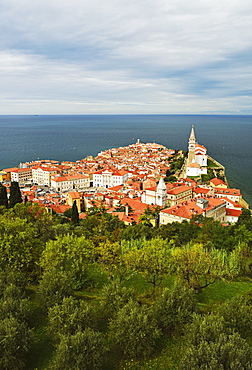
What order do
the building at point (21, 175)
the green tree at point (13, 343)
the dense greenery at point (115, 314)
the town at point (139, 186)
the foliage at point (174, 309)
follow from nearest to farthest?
the dense greenery at point (115, 314) < the green tree at point (13, 343) < the foliage at point (174, 309) < the town at point (139, 186) < the building at point (21, 175)

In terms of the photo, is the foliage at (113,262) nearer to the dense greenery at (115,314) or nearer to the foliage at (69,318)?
the dense greenery at (115,314)

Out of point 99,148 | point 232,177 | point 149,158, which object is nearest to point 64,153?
point 99,148

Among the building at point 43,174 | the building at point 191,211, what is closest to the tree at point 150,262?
the building at point 191,211

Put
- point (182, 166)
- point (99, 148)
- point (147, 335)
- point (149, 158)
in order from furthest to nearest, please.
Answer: point (99, 148) → point (149, 158) → point (182, 166) → point (147, 335)

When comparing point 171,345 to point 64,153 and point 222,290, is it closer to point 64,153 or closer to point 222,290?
point 222,290

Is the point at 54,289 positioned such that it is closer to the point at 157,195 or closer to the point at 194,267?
the point at 194,267

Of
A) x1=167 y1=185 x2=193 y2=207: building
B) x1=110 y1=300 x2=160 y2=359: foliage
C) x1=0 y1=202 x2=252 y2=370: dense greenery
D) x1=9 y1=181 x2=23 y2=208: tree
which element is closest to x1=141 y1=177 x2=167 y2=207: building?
x1=167 y1=185 x2=193 y2=207: building
